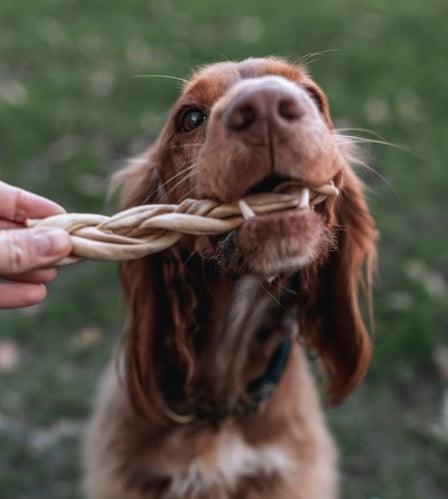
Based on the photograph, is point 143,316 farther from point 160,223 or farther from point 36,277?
point 160,223

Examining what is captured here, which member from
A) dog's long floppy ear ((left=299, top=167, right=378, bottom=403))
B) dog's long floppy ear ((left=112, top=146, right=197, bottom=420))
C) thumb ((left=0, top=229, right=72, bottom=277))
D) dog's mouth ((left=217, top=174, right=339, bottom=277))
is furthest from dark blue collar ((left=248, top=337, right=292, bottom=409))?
thumb ((left=0, top=229, right=72, bottom=277))

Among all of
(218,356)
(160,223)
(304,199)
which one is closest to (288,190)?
(304,199)

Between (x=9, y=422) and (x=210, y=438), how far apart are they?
4.49 feet

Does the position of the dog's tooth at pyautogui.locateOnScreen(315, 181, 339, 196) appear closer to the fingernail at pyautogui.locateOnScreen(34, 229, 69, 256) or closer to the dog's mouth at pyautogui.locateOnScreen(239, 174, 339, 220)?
the dog's mouth at pyautogui.locateOnScreen(239, 174, 339, 220)

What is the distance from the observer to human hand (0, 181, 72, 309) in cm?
191

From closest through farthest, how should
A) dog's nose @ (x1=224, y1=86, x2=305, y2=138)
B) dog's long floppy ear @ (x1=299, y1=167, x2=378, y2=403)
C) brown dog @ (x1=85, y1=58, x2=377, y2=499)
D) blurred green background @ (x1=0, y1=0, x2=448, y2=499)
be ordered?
dog's nose @ (x1=224, y1=86, x2=305, y2=138) < brown dog @ (x1=85, y1=58, x2=377, y2=499) < dog's long floppy ear @ (x1=299, y1=167, x2=378, y2=403) < blurred green background @ (x1=0, y1=0, x2=448, y2=499)

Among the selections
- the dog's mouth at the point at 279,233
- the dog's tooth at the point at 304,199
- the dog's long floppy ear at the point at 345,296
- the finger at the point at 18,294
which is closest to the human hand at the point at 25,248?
the finger at the point at 18,294

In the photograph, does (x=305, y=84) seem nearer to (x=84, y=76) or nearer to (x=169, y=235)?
(x=169, y=235)

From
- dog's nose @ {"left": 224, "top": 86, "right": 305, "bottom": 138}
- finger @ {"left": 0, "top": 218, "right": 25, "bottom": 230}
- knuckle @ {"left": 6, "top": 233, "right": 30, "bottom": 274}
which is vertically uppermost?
dog's nose @ {"left": 224, "top": 86, "right": 305, "bottom": 138}

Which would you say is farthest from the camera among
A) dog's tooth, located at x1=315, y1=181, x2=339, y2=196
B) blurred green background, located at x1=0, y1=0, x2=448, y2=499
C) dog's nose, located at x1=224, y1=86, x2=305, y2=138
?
blurred green background, located at x1=0, y1=0, x2=448, y2=499

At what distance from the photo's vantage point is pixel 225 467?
284 centimetres

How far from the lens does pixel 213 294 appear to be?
2.69 meters

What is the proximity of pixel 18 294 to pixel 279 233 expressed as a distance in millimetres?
774

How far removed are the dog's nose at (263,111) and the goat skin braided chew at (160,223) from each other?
166mm
